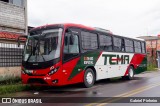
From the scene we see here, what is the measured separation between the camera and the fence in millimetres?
14562

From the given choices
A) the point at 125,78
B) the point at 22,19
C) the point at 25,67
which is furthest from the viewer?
the point at 125,78

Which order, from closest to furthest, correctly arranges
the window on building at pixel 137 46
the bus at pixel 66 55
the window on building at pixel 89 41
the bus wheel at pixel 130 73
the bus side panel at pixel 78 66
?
the bus at pixel 66 55 < the bus side panel at pixel 78 66 < the window on building at pixel 89 41 < the bus wheel at pixel 130 73 < the window on building at pixel 137 46

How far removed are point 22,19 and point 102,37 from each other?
546 cm

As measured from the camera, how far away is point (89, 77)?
525 inches

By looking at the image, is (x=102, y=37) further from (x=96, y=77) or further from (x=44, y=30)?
(x=44, y=30)

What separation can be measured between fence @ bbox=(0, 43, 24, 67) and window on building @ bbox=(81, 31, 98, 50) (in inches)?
181

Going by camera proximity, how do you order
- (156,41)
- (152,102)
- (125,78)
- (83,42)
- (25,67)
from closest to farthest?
(152,102)
(25,67)
(83,42)
(125,78)
(156,41)

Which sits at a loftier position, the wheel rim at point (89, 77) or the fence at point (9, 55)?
the fence at point (9, 55)

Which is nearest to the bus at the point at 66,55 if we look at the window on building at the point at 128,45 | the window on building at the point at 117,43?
the window on building at the point at 117,43

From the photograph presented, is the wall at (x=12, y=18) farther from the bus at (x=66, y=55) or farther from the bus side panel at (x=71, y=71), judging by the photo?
the bus side panel at (x=71, y=71)

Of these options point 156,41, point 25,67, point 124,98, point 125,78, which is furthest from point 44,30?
point 156,41

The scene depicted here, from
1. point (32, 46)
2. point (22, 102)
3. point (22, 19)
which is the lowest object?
point (22, 102)

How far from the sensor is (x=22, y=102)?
9523 mm

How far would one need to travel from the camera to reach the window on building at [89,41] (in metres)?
13.1
